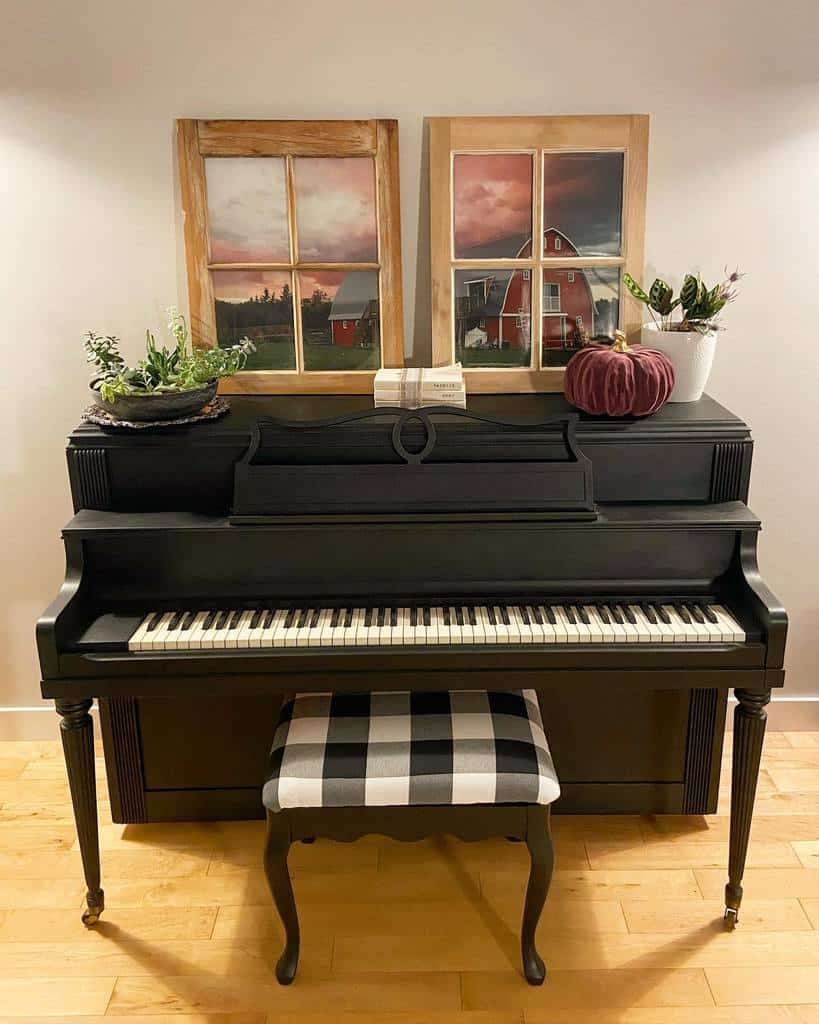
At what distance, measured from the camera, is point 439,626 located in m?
2.16

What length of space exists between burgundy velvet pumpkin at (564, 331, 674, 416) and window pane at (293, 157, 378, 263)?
2.23ft

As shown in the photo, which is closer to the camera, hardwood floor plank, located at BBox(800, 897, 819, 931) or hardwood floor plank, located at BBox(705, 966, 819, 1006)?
hardwood floor plank, located at BBox(705, 966, 819, 1006)

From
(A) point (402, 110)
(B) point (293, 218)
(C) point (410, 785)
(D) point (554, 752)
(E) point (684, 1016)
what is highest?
(A) point (402, 110)

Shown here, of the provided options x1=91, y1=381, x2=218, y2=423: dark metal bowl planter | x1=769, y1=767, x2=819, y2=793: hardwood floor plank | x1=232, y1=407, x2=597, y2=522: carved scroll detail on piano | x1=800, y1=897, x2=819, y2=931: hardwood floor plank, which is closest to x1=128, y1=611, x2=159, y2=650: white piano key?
x1=232, y1=407, x2=597, y2=522: carved scroll detail on piano

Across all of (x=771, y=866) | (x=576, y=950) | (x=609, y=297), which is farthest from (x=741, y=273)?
(x=576, y=950)

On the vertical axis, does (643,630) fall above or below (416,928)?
above

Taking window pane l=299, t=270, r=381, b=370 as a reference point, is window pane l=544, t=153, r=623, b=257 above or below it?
above

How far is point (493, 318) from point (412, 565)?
0.78 metres

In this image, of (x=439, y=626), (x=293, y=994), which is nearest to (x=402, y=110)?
(x=439, y=626)

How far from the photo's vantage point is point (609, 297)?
8.48 ft

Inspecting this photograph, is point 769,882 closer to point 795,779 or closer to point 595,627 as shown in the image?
point 795,779

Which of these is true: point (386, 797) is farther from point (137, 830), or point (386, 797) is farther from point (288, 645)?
point (137, 830)

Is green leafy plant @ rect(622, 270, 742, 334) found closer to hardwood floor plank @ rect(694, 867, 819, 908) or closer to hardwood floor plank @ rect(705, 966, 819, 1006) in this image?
hardwood floor plank @ rect(694, 867, 819, 908)

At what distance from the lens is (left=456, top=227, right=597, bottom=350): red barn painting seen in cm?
257
